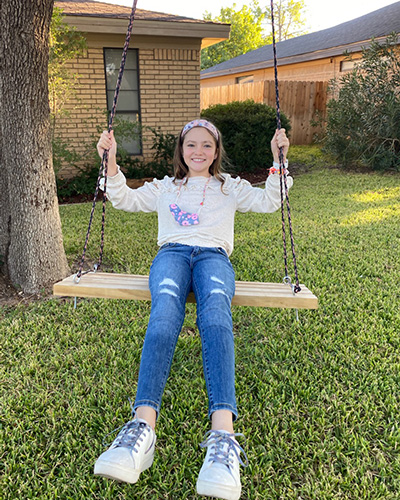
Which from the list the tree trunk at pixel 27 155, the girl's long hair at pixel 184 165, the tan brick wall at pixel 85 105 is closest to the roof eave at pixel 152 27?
the tan brick wall at pixel 85 105

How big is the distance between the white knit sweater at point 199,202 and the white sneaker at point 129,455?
1126 millimetres

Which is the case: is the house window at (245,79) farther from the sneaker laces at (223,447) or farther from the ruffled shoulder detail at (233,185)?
the sneaker laces at (223,447)

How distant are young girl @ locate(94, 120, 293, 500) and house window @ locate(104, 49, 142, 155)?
5760mm

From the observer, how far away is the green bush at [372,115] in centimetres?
862

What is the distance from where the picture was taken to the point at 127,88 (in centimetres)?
850

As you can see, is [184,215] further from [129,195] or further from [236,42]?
[236,42]

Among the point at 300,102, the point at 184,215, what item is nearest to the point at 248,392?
the point at 184,215

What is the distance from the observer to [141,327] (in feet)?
9.83

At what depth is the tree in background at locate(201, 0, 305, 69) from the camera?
1487 inches

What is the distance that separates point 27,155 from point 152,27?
5581 mm

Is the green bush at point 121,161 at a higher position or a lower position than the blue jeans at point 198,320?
higher

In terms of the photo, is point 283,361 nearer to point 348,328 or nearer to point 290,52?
point 348,328

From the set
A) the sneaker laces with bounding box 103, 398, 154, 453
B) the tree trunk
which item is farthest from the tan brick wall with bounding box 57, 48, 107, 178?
the sneaker laces with bounding box 103, 398, 154, 453

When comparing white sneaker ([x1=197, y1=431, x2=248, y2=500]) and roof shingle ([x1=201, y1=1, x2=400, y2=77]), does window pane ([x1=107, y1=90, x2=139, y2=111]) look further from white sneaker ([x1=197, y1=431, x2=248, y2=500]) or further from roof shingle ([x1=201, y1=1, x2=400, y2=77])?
white sneaker ([x1=197, y1=431, x2=248, y2=500])
